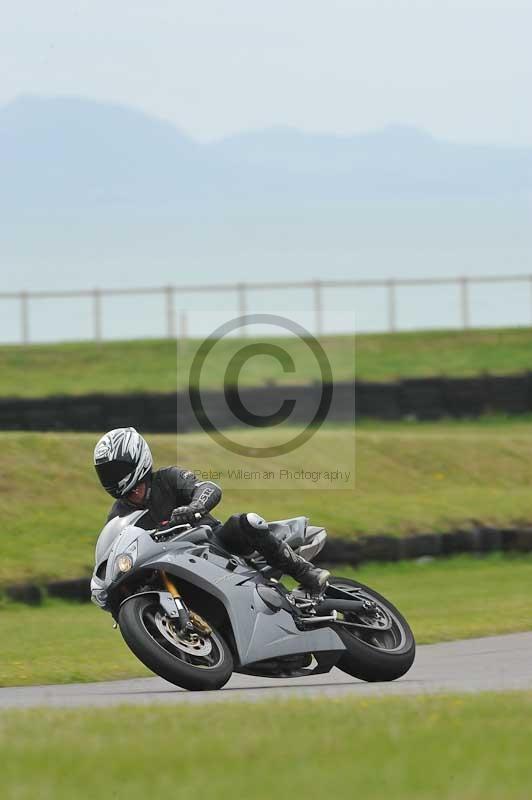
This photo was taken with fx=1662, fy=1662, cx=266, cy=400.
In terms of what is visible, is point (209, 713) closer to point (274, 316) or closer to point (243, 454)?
point (243, 454)

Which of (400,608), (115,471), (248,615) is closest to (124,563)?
(115,471)

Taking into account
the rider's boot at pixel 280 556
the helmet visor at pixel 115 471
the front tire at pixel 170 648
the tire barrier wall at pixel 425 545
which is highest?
the helmet visor at pixel 115 471

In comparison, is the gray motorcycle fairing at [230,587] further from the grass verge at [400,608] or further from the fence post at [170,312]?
the fence post at [170,312]

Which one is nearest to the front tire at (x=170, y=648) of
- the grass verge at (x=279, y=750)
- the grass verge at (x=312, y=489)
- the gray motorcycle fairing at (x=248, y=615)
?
the gray motorcycle fairing at (x=248, y=615)

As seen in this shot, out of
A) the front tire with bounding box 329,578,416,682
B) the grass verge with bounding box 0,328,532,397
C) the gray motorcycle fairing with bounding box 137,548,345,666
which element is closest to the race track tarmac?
the front tire with bounding box 329,578,416,682

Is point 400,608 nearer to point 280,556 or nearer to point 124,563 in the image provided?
point 280,556

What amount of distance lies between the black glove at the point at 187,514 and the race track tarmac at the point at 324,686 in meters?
0.93

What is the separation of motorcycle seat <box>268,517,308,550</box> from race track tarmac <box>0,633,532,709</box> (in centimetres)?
84

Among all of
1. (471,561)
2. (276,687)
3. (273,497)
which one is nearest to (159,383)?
(273,497)

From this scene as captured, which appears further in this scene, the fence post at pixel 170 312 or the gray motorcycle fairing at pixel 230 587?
the fence post at pixel 170 312

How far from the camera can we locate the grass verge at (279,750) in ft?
18.1

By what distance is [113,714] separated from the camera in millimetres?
7504

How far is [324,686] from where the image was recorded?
31.6 ft

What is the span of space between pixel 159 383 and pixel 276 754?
2878 cm
